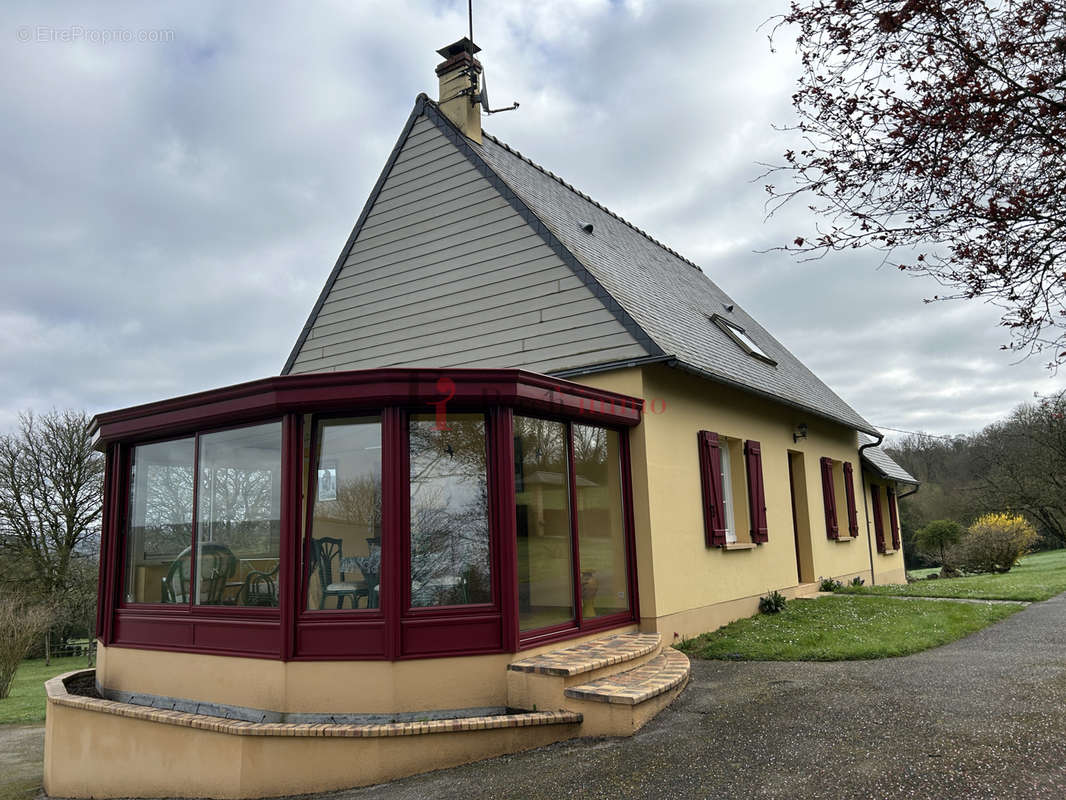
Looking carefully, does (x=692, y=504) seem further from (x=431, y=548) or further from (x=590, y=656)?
(x=431, y=548)

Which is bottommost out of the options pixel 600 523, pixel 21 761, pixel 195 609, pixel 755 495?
pixel 21 761

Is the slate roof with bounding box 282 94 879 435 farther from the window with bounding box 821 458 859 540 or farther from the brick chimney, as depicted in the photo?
→ the window with bounding box 821 458 859 540

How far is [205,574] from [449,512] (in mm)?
2431

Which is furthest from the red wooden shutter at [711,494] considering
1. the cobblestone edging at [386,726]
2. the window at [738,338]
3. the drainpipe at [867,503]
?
the drainpipe at [867,503]

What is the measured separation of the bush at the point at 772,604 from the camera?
9.94 m

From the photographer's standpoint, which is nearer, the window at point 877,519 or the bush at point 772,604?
the bush at point 772,604

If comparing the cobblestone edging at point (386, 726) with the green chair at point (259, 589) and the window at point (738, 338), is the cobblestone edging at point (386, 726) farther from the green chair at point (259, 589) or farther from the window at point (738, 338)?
the window at point (738, 338)

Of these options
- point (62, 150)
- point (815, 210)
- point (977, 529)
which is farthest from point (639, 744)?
point (977, 529)

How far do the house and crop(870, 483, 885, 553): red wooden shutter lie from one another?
784 cm

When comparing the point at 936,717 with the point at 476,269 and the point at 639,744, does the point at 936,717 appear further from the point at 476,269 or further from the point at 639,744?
the point at 476,269

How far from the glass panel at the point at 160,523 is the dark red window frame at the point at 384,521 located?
0.33 m

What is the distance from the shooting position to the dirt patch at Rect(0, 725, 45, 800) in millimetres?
8336

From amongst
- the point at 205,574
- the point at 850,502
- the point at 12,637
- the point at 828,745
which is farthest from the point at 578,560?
the point at 12,637

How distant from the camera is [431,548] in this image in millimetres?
6039
